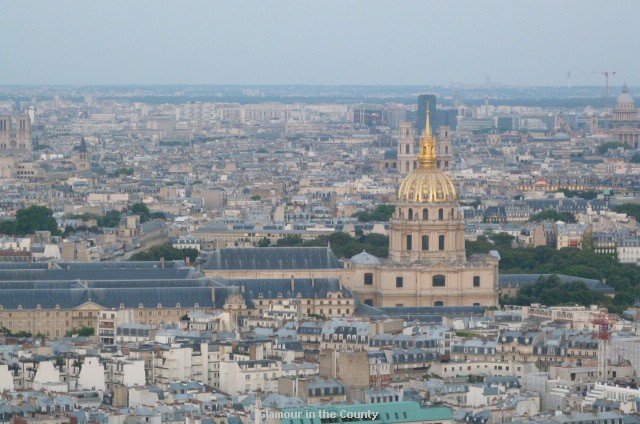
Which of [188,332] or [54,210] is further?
[54,210]

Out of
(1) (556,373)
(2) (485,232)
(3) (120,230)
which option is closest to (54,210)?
(3) (120,230)

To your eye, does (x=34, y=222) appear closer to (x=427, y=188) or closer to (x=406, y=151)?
(x=427, y=188)

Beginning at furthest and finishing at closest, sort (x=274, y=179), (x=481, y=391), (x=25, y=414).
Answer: (x=274, y=179), (x=481, y=391), (x=25, y=414)

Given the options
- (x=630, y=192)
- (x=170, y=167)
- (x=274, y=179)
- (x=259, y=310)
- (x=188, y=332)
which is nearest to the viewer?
(x=188, y=332)

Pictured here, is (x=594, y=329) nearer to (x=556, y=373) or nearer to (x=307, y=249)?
(x=556, y=373)

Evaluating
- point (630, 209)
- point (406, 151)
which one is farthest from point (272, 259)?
point (406, 151)

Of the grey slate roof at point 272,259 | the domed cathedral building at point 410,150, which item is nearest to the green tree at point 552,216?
→ the grey slate roof at point 272,259

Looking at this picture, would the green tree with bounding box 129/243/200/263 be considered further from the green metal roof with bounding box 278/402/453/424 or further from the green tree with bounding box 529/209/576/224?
the green metal roof with bounding box 278/402/453/424
